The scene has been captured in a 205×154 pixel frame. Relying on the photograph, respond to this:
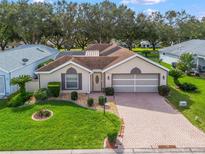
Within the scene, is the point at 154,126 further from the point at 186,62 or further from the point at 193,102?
the point at 186,62

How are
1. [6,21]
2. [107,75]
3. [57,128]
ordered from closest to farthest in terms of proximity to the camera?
1. [57,128]
2. [107,75]
3. [6,21]

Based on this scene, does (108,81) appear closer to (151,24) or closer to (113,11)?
(113,11)

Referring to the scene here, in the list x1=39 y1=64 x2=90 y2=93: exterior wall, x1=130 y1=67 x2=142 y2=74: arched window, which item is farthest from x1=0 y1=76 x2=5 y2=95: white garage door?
x1=130 y1=67 x2=142 y2=74: arched window

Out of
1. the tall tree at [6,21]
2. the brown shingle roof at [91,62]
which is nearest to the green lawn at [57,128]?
the brown shingle roof at [91,62]

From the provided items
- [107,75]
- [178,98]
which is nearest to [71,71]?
Answer: [107,75]

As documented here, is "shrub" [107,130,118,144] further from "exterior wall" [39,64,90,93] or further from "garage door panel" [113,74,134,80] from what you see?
"garage door panel" [113,74,134,80]

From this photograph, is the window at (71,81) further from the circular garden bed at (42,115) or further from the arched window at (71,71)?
the circular garden bed at (42,115)
